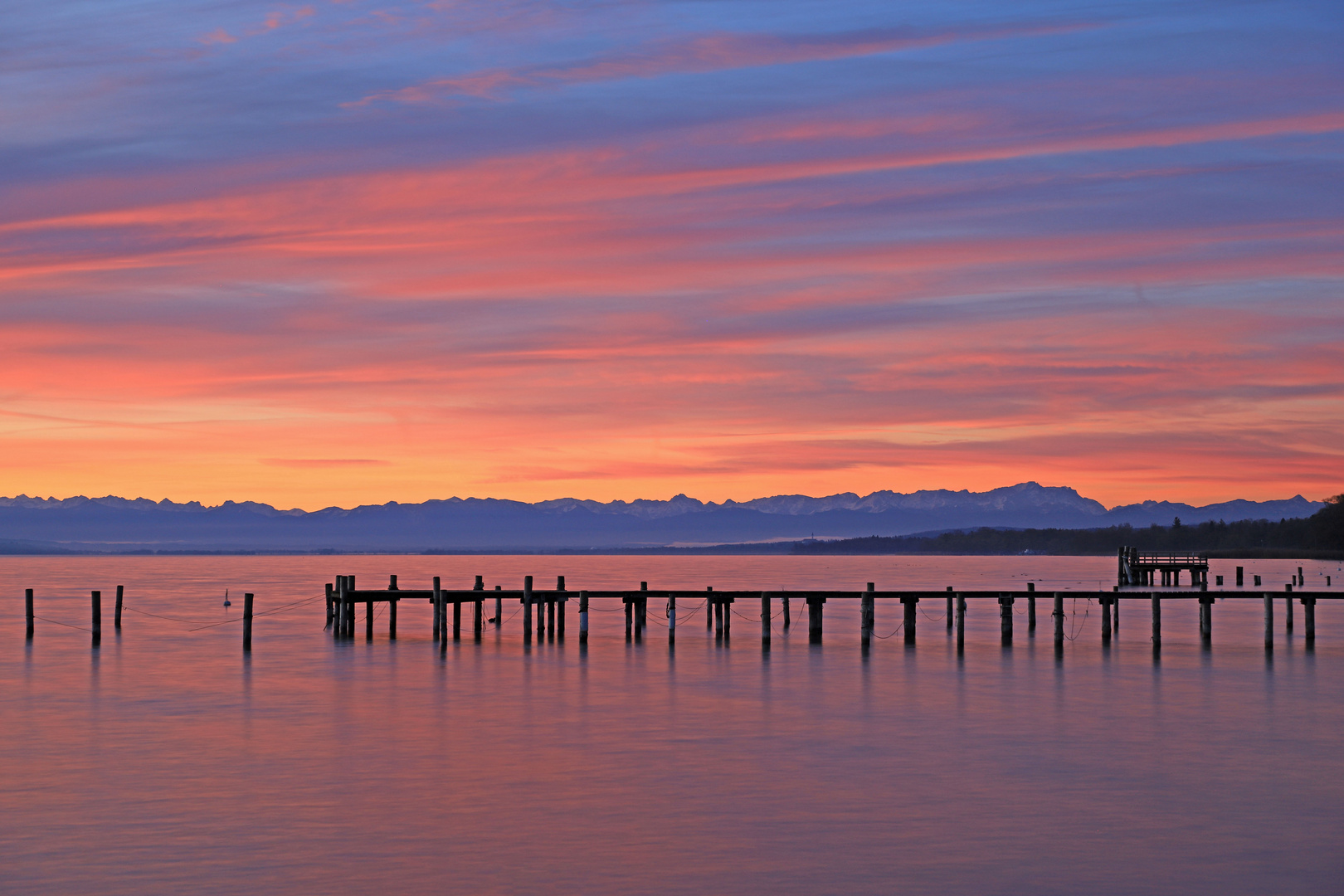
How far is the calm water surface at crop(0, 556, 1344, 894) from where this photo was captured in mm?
17719

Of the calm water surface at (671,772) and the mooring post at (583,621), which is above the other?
the mooring post at (583,621)

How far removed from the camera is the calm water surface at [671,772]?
17719 millimetres

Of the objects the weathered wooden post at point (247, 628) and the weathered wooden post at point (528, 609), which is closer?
the weathered wooden post at point (247, 628)

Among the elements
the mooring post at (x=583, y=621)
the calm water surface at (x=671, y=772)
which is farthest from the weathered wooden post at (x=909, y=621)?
the mooring post at (x=583, y=621)

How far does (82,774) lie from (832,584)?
120959 millimetres

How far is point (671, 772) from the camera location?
25.2m

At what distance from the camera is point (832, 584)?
A: 143m

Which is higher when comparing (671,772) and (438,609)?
(438,609)

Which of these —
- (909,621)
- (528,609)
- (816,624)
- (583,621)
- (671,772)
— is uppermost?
(528,609)

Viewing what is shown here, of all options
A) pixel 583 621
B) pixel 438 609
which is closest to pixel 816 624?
pixel 583 621

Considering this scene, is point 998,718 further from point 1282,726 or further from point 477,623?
point 477,623

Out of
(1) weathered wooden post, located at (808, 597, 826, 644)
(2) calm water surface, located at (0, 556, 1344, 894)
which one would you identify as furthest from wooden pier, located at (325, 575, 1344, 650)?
(2) calm water surface, located at (0, 556, 1344, 894)

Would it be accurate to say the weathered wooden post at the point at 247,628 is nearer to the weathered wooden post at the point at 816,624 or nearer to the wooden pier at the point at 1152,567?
the weathered wooden post at the point at 816,624

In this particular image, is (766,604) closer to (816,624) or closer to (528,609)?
(816,624)
